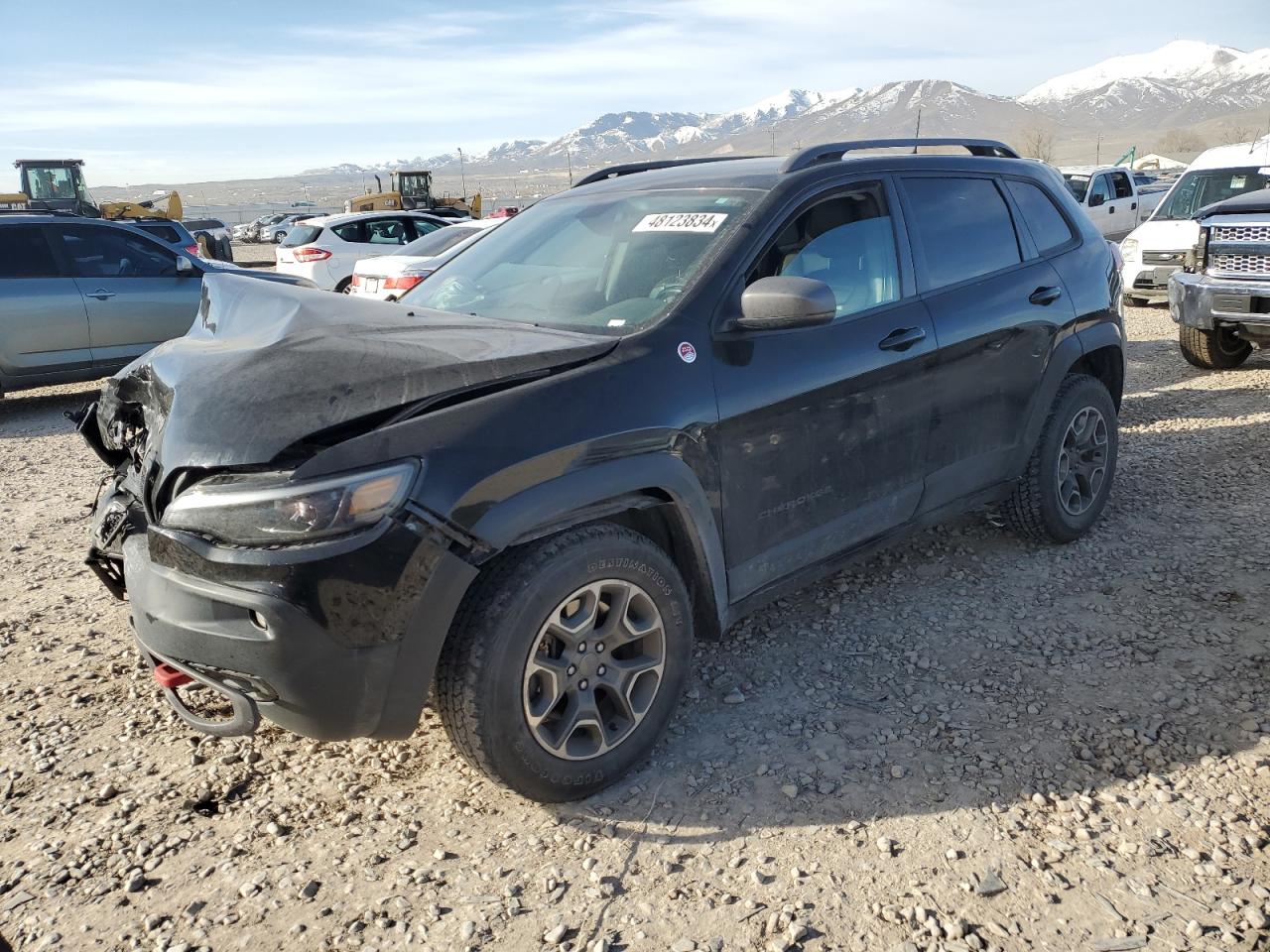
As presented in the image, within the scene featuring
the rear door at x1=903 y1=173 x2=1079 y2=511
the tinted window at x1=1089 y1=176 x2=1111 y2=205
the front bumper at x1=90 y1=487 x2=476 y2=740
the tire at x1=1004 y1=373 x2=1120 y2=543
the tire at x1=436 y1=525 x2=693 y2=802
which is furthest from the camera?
the tinted window at x1=1089 y1=176 x2=1111 y2=205

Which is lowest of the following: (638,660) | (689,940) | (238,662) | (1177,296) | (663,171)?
(689,940)

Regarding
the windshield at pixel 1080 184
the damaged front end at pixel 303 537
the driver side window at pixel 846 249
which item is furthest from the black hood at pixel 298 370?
the windshield at pixel 1080 184

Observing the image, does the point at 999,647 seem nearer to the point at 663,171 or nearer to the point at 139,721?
the point at 663,171

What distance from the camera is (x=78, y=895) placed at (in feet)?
8.13

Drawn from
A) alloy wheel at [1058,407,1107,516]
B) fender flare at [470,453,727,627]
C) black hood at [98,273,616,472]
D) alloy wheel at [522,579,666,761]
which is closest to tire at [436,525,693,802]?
alloy wheel at [522,579,666,761]

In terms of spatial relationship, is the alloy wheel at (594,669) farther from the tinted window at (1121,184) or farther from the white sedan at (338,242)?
the tinted window at (1121,184)

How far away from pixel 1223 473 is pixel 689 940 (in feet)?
15.7

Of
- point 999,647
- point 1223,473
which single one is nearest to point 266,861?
point 999,647

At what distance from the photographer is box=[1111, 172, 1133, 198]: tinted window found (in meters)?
18.9

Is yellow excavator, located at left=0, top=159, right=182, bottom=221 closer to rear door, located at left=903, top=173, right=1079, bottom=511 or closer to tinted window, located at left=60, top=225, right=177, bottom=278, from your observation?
tinted window, located at left=60, top=225, right=177, bottom=278

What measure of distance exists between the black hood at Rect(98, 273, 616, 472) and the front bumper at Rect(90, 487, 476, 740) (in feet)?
0.90

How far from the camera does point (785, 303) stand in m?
2.89

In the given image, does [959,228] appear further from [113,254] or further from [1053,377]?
[113,254]

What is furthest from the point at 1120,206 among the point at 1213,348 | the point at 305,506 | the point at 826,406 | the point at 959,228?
the point at 305,506
